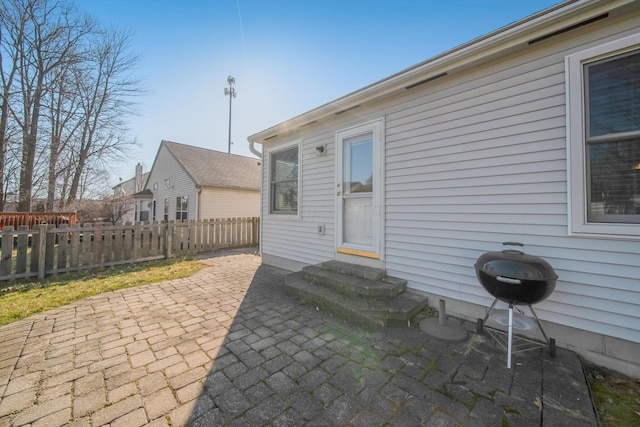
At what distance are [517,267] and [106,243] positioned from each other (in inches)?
291

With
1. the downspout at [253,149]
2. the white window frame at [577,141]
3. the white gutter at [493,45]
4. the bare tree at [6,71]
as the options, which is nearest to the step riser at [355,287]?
the white window frame at [577,141]

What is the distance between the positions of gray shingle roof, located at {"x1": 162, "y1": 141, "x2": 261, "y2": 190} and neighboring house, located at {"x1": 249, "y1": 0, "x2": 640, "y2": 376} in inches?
426

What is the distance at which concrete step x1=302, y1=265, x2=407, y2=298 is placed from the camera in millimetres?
3270

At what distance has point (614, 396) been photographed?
6.05 ft

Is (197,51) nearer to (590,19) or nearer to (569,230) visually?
(590,19)

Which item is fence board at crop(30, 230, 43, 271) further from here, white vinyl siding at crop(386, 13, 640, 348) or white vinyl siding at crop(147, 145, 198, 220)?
white vinyl siding at crop(147, 145, 198, 220)

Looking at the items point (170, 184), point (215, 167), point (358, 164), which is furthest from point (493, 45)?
point (170, 184)

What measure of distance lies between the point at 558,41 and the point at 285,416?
4126 millimetres

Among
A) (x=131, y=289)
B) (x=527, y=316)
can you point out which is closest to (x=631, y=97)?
(x=527, y=316)

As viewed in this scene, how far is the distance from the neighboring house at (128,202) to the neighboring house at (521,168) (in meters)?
15.6

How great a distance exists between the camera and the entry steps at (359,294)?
2932 mm

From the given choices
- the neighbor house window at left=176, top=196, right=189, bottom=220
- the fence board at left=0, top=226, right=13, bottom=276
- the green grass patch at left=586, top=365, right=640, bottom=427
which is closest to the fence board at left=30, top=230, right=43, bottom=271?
the fence board at left=0, top=226, right=13, bottom=276

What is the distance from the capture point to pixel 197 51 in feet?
22.9

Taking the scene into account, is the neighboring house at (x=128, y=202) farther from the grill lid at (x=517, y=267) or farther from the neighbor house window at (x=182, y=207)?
the grill lid at (x=517, y=267)
